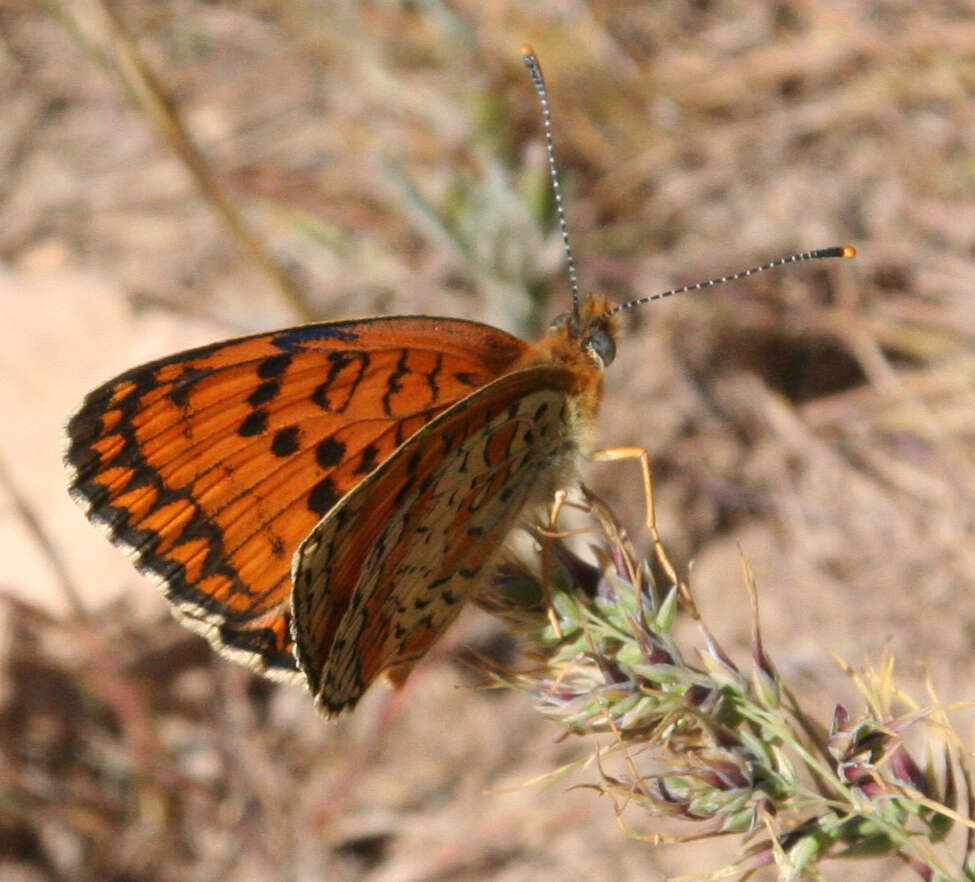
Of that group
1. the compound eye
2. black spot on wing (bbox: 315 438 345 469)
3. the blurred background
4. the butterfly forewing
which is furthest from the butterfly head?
the blurred background

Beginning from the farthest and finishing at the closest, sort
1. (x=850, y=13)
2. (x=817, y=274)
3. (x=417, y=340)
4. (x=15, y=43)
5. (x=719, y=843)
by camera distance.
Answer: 1. (x=15, y=43)
2. (x=850, y=13)
3. (x=817, y=274)
4. (x=719, y=843)
5. (x=417, y=340)

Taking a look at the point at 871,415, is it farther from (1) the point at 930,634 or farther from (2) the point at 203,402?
(2) the point at 203,402

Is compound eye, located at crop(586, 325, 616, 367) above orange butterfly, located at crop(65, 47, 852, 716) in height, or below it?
below

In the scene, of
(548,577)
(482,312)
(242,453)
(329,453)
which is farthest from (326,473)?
(482,312)

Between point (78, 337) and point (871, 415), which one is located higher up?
point (78, 337)

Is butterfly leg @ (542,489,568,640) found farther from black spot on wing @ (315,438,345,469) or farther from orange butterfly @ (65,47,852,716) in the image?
black spot on wing @ (315,438,345,469)

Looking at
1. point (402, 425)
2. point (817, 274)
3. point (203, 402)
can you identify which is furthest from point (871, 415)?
point (203, 402)

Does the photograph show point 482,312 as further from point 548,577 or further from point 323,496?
point 548,577
